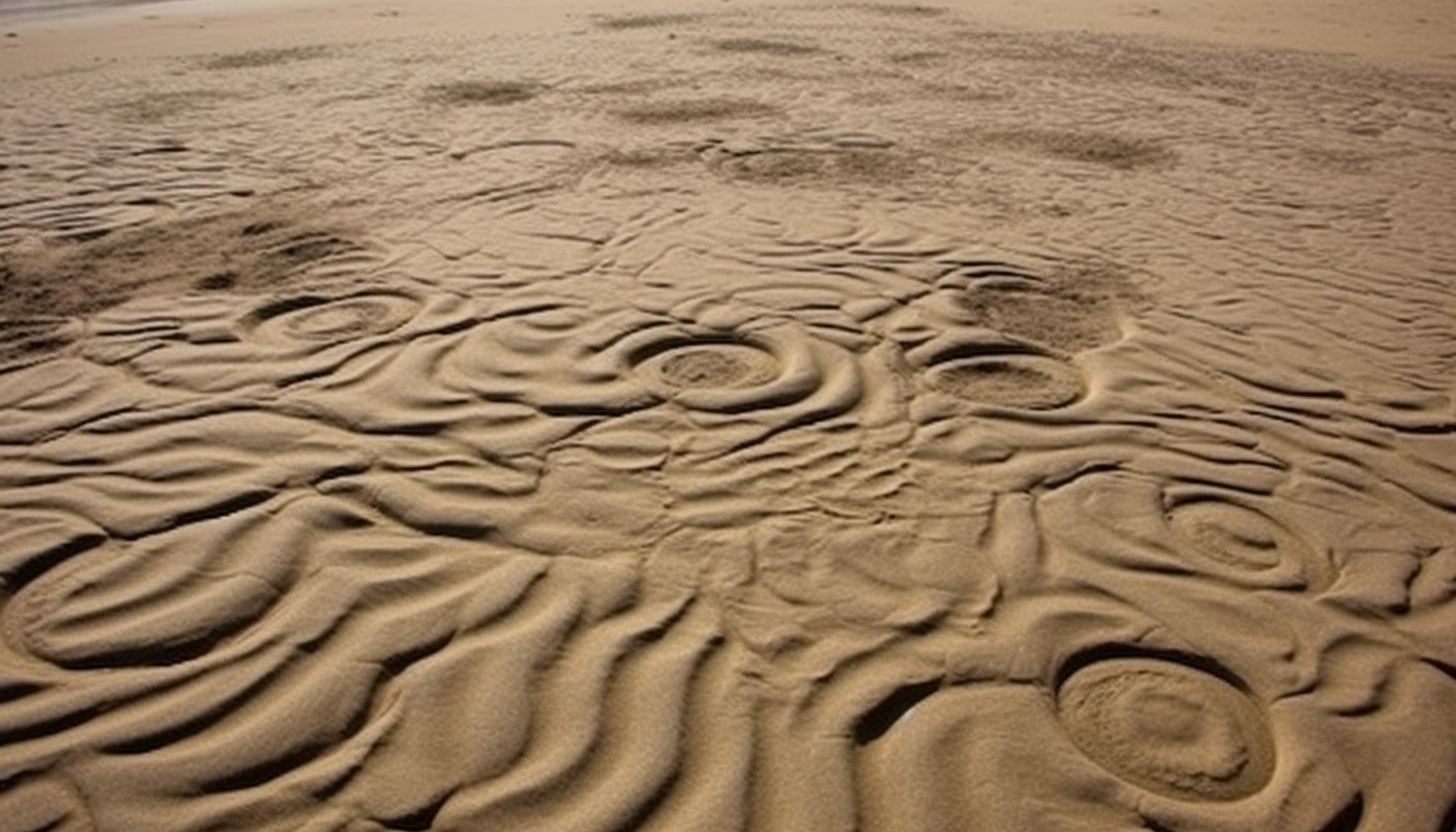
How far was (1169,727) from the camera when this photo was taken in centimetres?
206

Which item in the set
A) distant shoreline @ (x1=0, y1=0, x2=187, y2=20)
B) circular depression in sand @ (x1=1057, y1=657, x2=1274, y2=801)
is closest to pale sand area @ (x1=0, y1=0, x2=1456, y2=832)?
circular depression in sand @ (x1=1057, y1=657, x2=1274, y2=801)

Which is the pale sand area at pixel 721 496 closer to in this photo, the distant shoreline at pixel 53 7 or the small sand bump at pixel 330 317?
the small sand bump at pixel 330 317

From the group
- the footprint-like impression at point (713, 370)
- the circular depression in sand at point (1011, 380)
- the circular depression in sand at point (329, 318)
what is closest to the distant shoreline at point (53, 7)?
the circular depression in sand at point (329, 318)

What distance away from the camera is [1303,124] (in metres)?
7.85

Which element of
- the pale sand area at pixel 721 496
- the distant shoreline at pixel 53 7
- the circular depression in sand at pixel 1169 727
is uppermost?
the distant shoreline at pixel 53 7

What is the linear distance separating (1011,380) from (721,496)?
1.41m

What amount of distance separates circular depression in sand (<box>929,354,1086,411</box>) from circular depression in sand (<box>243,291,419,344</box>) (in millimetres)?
2306

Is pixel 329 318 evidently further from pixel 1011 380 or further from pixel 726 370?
pixel 1011 380

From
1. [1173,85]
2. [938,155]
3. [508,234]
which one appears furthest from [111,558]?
[1173,85]

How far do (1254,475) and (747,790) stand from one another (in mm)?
2120

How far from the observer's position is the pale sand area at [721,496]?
75.4 inches

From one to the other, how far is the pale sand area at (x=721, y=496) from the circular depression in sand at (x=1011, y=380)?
3 centimetres

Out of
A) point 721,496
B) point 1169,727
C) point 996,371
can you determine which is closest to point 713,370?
point 721,496

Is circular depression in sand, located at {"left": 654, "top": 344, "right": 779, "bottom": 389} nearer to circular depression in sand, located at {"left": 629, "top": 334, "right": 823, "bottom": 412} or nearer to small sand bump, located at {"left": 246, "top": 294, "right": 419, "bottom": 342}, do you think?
circular depression in sand, located at {"left": 629, "top": 334, "right": 823, "bottom": 412}
